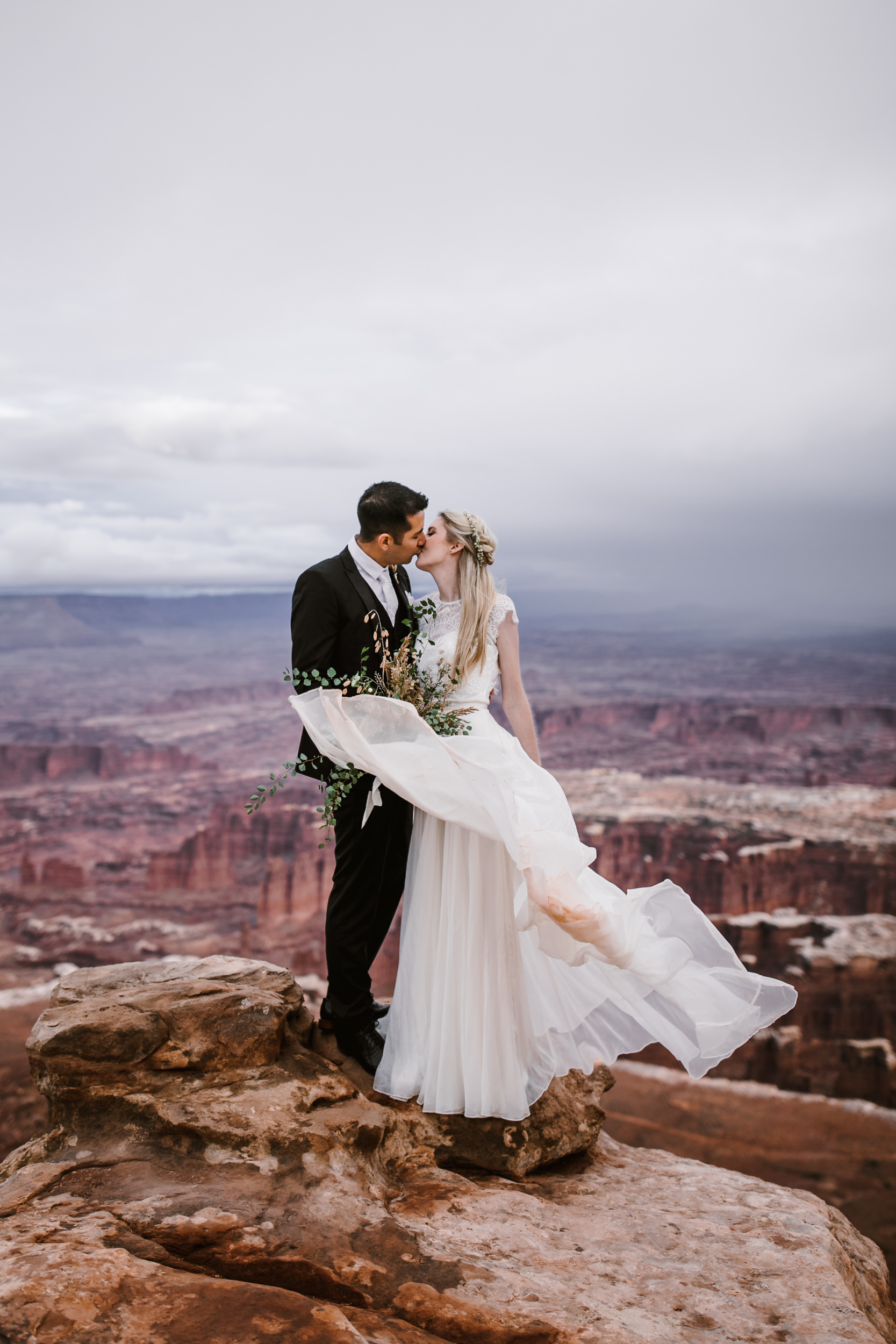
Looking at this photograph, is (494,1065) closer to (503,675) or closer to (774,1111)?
(503,675)

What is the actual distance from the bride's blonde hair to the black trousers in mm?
863

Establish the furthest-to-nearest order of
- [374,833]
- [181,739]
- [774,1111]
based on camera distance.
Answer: [181,739]
[774,1111]
[374,833]

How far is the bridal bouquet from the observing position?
394 centimetres

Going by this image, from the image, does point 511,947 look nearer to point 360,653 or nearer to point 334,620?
point 360,653

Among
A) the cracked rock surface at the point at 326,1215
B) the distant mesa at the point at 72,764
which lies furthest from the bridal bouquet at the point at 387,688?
the distant mesa at the point at 72,764

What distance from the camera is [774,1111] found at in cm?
2953

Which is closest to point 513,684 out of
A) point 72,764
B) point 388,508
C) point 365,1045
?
point 388,508

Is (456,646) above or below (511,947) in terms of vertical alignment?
above

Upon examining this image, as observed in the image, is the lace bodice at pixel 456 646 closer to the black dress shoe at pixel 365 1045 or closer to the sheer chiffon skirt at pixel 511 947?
the sheer chiffon skirt at pixel 511 947

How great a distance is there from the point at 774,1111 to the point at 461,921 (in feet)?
105

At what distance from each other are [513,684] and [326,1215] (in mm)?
2604

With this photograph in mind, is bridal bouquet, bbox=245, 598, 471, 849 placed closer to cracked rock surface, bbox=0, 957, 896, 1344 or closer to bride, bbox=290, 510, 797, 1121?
bride, bbox=290, 510, 797, 1121

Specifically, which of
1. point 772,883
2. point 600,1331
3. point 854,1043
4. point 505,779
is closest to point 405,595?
point 505,779

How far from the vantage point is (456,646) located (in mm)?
4285
